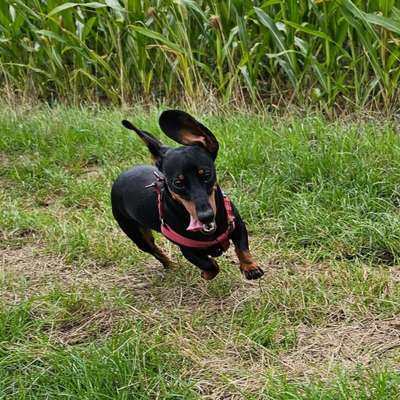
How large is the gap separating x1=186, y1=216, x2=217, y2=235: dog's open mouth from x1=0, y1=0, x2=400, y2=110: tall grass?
2492 millimetres

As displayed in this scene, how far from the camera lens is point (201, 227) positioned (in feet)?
8.98

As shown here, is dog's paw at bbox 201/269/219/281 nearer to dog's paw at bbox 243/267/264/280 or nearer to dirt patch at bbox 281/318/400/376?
dog's paw at bbox 243/267/264/280

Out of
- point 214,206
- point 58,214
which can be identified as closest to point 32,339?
point 214,206

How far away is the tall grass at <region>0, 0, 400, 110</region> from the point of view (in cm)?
524

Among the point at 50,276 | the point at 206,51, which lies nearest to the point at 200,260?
the point at 50,276

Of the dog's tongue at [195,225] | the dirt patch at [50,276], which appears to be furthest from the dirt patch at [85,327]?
the dog's tongue at [195,225]

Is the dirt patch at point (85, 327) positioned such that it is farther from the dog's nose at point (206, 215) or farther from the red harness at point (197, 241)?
the dog's nose at point (206, 215)

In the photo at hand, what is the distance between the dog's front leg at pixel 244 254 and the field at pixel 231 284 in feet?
0.44

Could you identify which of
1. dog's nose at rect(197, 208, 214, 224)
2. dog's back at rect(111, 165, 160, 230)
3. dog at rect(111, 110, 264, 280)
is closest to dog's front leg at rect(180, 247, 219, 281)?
dog at rect(111, 110, 264, 280)

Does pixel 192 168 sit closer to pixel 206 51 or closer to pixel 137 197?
pixel 137 197

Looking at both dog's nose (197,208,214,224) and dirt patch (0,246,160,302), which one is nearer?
dog's nose (197,208,214,224)

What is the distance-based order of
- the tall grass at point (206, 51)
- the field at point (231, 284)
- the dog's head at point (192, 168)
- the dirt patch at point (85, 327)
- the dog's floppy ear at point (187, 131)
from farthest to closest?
the tall grass at point (206, 51) < the dirt patch at point (85, 327) < the dog's floppy ear at point (187, 131) < the dog's head at point (192, 168) < the field at point (231, 284)

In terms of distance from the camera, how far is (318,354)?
2.72m

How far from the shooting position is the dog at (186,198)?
Result: 2725mm
